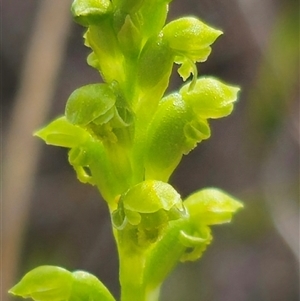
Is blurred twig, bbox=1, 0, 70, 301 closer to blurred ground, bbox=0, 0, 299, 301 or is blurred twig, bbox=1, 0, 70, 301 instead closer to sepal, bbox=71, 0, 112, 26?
blurred ground, bbox=0, 0, 299, 301

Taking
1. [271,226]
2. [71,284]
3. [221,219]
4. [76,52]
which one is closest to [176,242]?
[221,219]

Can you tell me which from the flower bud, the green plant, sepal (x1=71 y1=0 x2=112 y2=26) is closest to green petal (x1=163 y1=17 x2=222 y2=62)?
the green plant

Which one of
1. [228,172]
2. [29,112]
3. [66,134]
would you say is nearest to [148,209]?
[66,134]

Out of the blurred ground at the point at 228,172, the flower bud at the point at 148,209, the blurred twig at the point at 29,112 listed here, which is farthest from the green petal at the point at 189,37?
the blurred ground at the point at 228,172

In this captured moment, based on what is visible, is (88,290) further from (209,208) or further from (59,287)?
(209,208)

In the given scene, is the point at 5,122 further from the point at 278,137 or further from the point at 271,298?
the point at 271,298
